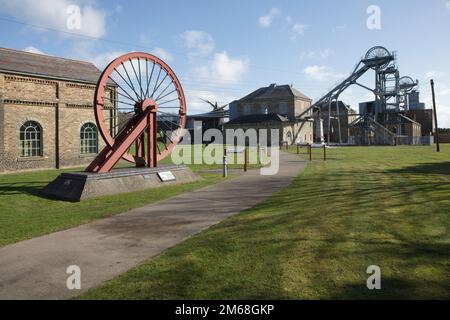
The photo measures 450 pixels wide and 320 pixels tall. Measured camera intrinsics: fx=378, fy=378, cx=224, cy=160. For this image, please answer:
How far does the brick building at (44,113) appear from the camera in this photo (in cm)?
2039

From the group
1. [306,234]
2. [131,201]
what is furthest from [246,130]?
[306,234]

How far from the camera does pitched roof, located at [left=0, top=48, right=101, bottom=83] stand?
21.1 metres

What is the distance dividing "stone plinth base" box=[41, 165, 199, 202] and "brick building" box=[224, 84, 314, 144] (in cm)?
4766

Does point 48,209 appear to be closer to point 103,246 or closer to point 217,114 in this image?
point 103,246

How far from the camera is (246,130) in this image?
64.0 m

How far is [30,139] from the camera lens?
21578 millimetres

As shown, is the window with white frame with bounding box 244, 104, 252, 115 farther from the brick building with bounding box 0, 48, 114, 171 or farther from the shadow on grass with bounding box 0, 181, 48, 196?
the shadow on grass with bounding box 0, 181, 48, 196

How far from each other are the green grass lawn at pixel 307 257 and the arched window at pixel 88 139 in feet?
60.9

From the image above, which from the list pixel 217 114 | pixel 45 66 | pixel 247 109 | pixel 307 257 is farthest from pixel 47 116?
pixel 217 114

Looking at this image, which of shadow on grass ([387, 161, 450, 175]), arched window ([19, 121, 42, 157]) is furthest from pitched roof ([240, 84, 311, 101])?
arched window ([19, 121, 42, 157])

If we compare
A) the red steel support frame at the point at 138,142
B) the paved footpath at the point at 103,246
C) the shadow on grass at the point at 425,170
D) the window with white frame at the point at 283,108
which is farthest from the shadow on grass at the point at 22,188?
the window with white frame at the point at 283,108

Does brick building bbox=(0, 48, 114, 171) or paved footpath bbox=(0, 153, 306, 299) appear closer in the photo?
paved footpath bbox=(0, 153, 306, 299)
